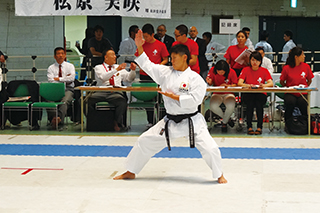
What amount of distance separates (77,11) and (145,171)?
12.7 feet

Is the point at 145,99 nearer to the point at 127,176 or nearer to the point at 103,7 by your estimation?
the point at 103,7

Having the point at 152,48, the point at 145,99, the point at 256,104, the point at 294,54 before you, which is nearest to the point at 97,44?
the point at 152,48

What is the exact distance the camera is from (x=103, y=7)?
24.7 ft

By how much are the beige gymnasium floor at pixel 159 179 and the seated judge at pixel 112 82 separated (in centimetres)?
103

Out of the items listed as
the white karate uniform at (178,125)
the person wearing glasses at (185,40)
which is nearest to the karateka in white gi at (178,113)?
the white karate uniform at (178,125)

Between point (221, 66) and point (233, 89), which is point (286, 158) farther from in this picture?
point (221, 66)

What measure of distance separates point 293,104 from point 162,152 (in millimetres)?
2620

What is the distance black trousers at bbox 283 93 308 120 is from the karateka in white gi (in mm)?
3364

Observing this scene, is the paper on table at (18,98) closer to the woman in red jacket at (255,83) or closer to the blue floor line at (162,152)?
the blue floor line at (162,152)

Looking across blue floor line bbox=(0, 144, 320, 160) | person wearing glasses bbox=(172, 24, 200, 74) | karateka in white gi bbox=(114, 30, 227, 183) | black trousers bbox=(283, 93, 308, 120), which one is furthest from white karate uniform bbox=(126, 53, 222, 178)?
black trousers bbox=(283, 93, 308, 120)

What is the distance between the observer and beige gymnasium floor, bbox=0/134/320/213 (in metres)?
3.46

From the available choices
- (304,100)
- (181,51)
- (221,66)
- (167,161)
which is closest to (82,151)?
(167,161)

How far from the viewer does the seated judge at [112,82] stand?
24.3ft

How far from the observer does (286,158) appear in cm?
528
